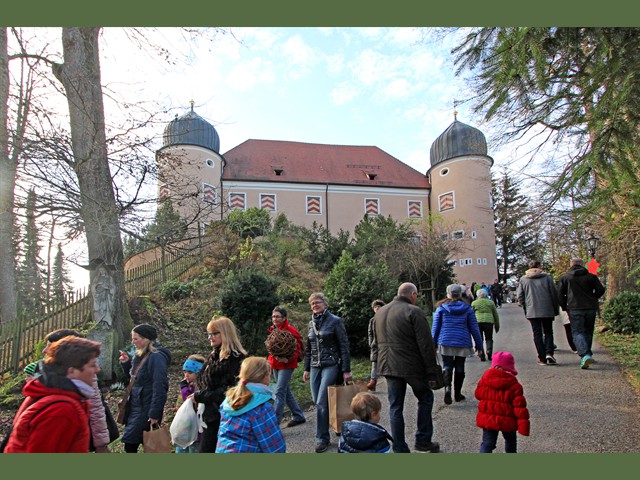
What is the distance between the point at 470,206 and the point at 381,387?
34.2 m

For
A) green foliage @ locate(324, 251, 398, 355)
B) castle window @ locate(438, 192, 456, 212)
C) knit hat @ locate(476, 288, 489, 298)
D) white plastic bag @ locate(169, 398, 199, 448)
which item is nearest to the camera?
white plastic bag @ locate(169, 398, 199, 448)

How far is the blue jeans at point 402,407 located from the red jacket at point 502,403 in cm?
66

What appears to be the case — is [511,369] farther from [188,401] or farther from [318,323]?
[188,401]

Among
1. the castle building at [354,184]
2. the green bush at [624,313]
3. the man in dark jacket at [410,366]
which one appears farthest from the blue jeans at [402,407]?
the castle building at [354,184]

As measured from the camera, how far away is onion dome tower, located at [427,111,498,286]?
38756 mm

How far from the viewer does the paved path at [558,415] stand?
494 cm

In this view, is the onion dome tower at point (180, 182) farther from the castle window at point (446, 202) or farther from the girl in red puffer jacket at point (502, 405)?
the castle window at point (446, 202)

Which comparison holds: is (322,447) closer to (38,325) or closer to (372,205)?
(38,325)

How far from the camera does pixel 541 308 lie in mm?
8367

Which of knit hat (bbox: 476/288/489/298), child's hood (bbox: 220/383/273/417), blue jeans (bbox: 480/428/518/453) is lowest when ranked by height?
blue jeans (bbox: 480/428/518/453)

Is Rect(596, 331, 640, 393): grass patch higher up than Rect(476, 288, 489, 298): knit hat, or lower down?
lower down

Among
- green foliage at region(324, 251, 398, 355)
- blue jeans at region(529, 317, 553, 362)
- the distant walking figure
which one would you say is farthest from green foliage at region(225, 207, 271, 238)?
blue jeans at region(529, 317, 553, 362)

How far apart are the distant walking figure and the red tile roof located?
33.8 m

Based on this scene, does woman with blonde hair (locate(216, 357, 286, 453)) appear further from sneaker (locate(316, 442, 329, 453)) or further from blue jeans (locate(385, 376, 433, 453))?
sneaker (locate(316, 442, 329, 453))
